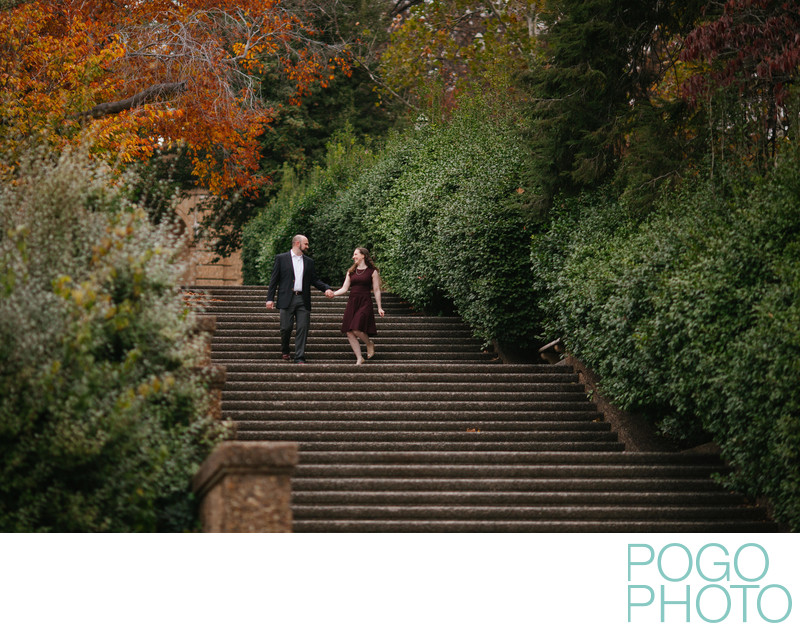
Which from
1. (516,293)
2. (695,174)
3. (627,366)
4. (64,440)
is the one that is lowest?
(64,440)

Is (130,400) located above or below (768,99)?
below

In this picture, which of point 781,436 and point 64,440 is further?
point 781,436

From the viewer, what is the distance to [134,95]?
1970cm

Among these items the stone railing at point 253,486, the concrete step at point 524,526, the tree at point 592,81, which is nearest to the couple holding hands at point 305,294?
the tree at point 592,81

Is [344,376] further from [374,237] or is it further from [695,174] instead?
[374,237]

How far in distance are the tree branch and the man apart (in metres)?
7.00

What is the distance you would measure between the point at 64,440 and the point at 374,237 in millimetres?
15554

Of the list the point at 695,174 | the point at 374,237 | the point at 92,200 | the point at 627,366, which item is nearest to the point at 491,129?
the point at 374,237

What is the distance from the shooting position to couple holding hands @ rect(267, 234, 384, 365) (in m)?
14.2

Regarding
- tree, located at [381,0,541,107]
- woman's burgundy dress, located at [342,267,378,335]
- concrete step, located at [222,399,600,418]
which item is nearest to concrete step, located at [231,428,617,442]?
concrete step, located at [222,399,600,418]

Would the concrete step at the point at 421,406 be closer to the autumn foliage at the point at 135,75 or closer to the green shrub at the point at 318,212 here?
the autumn foliage at the point at 135,75

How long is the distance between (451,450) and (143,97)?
1187 centimetres

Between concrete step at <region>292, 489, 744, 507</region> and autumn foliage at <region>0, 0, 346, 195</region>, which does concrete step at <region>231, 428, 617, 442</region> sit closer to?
concrete step at <region>292, 489, 744, 507</region>

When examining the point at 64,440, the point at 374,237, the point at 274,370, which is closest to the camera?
the point at 64,440
